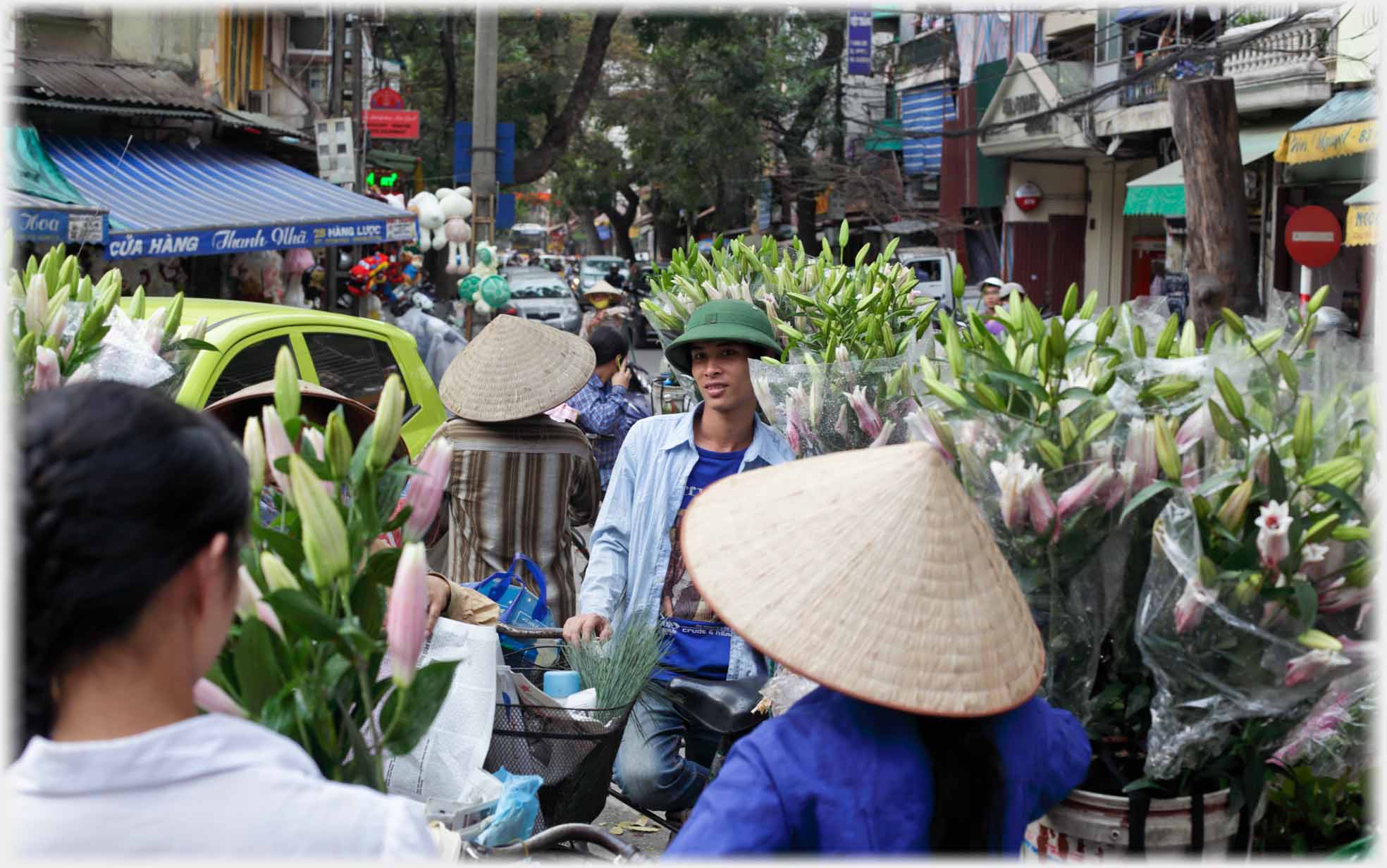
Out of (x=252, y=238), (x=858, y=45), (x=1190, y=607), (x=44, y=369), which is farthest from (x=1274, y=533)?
(x=858, y=45)

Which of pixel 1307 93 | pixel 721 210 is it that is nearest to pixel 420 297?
pixel 1307 93

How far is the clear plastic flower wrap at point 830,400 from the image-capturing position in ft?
12.5

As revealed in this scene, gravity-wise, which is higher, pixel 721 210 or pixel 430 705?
pixel 721 210

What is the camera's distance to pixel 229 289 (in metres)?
14.9

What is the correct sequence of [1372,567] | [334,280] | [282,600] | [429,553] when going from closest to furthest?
[282,600] < [1372,567] < [429,553] < [334,280]

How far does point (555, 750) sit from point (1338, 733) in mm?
1597

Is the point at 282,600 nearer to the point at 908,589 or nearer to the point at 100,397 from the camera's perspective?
the point at 100,397

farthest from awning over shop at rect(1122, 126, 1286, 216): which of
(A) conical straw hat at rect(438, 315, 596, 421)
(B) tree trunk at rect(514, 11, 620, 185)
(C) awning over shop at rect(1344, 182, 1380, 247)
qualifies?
(A) conical straw hat at rect(438, 315, 596, 421)

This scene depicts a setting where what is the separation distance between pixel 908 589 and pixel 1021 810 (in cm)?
39

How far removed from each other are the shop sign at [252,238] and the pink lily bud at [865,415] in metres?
8.53

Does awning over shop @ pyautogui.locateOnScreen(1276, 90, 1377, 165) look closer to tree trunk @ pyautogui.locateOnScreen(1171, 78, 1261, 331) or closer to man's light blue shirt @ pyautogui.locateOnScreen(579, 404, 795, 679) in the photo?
tree trunk @ pyautogui.locateOnScreen(1171, 78, 1261, 331)

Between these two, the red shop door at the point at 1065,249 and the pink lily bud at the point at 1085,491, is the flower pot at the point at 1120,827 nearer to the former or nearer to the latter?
the pink lily bud at the point at 1085,491

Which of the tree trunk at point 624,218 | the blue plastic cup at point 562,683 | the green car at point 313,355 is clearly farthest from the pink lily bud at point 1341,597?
the tree trunk at point 624,218

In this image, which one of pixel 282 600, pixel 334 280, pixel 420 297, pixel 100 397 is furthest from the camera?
pixel 334 280
